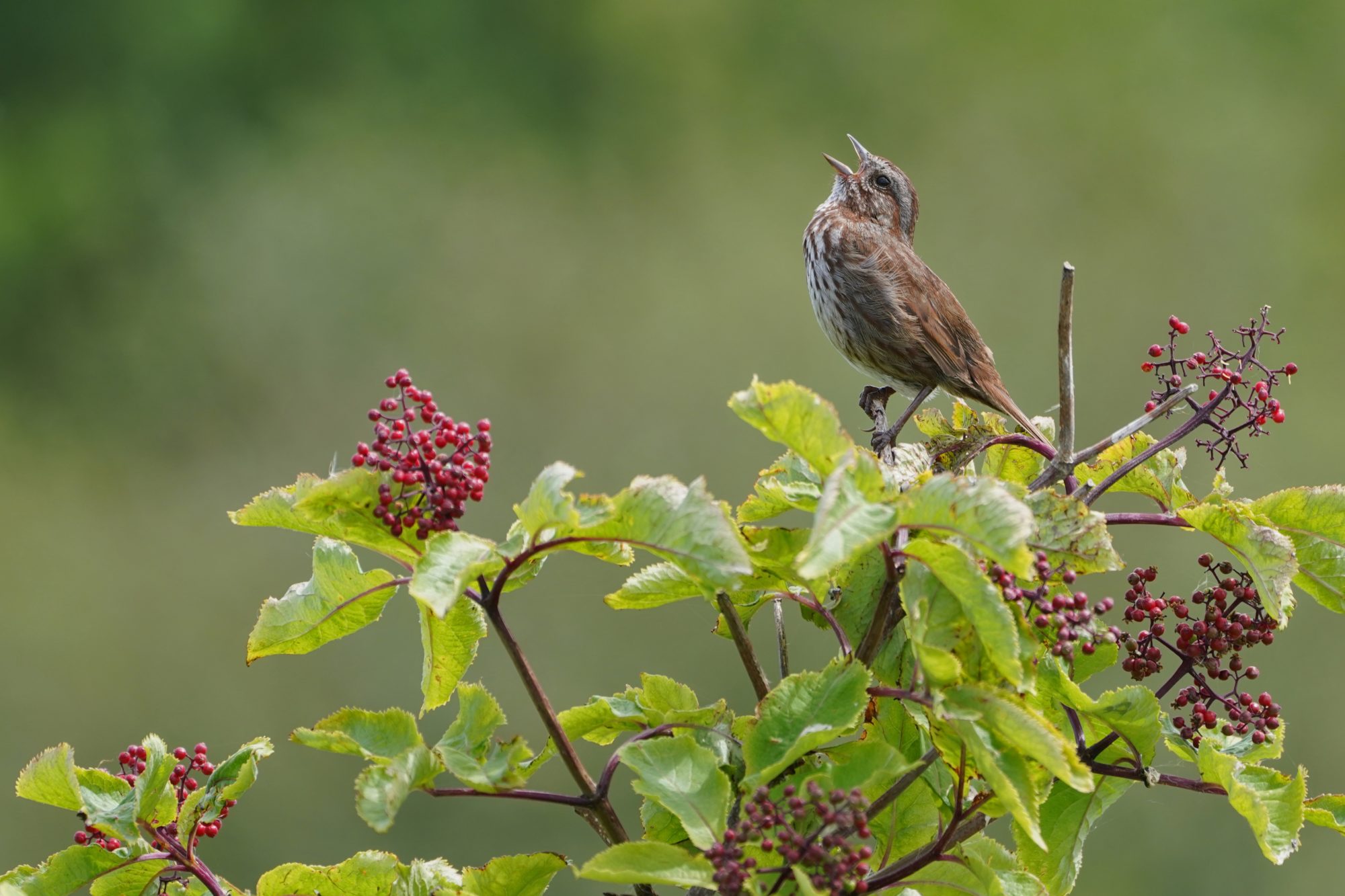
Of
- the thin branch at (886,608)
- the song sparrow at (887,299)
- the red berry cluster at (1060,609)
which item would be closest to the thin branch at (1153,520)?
the red berry cluster at (1060,609)

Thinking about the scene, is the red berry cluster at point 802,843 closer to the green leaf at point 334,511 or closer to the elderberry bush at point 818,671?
the elderberry bush at point 818,671

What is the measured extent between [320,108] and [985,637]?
17.3m

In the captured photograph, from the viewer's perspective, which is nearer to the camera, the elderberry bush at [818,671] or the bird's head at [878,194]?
the elderberry bush at [818,671]

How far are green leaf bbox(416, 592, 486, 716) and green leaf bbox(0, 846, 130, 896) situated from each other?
33 cm

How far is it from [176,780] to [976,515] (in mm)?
893

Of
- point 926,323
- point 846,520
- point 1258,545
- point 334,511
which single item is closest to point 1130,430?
point 1258,545

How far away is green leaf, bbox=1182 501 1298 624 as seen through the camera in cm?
134

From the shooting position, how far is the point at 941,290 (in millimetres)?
3346

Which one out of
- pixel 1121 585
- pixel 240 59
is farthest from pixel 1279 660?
pixel 240 59

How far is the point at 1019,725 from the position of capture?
108 cm

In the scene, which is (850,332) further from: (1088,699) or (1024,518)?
(1024,518)

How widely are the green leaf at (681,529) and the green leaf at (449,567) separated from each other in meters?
0.08

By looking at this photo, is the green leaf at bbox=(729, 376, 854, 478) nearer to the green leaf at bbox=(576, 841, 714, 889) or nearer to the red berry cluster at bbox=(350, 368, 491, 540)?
the red berry cluster at bbox=(350, 368, 491, 540)

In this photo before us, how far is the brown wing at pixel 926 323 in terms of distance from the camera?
311 cm
